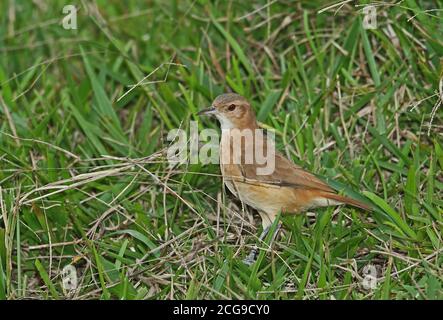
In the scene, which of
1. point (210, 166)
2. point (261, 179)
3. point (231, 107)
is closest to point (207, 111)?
point (231, 107)

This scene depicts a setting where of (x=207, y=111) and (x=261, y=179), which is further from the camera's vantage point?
(x=207, y=111)

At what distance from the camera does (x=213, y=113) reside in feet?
17.9

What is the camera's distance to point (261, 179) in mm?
5223

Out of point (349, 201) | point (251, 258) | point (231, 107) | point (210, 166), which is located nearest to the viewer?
A: point (251, 258)

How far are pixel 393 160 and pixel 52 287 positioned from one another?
238 cm

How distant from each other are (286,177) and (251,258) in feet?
2.00

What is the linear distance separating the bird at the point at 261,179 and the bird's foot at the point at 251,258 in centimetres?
3

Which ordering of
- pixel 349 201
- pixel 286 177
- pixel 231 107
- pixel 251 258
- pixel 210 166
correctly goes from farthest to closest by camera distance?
pixel 210 166
pixel 231 107
pixel 286 177
pixel 349 201
pixel 251 258

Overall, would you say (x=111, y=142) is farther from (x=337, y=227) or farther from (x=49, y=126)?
(x=337, y=227)

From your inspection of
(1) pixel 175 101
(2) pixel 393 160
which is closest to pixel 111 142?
(1) pixel 175 101

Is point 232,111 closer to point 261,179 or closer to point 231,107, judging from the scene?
point 231,107

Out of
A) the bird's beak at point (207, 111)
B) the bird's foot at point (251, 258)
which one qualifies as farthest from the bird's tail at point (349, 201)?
the bird's beak at point (207, 111)

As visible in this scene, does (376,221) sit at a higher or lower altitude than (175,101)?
lower

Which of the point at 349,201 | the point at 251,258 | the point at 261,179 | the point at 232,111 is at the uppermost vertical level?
the point at 232,111
